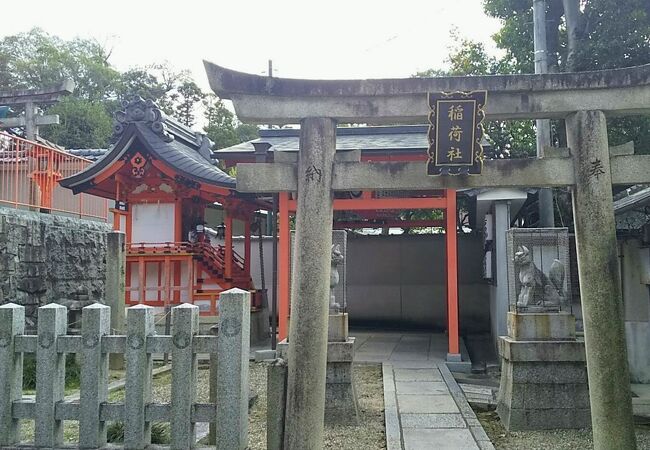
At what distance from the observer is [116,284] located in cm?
1051

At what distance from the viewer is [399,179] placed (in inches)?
199

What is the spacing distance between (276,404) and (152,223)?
11139 mm

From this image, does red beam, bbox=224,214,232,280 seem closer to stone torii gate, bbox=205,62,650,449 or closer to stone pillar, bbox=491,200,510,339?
stone pillar, bbox=491,200,510,339

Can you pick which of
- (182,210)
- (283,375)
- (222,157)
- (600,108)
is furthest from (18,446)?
(182,210)

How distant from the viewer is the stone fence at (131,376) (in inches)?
174

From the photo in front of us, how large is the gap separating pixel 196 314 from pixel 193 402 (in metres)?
0.70

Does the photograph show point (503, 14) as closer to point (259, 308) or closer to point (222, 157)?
point (222, 157)

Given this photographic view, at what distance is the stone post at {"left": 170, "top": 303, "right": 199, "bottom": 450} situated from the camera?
4426 millimetres

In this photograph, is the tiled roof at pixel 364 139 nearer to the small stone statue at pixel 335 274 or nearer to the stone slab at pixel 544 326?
the small stone statue at pixel 335 274

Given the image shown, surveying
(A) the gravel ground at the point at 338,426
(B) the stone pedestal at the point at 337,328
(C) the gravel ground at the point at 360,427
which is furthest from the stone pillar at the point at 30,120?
(B) the stone pedestal at the point at 337,328

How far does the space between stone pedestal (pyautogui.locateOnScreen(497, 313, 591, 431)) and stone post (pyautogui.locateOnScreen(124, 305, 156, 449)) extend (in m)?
4.83

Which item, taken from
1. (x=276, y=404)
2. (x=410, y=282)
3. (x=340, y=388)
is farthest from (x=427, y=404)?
(x=410, y=282)

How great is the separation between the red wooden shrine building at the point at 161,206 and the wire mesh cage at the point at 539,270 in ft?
24.6

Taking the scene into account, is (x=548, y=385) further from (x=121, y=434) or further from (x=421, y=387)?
(x=121, y=434)
